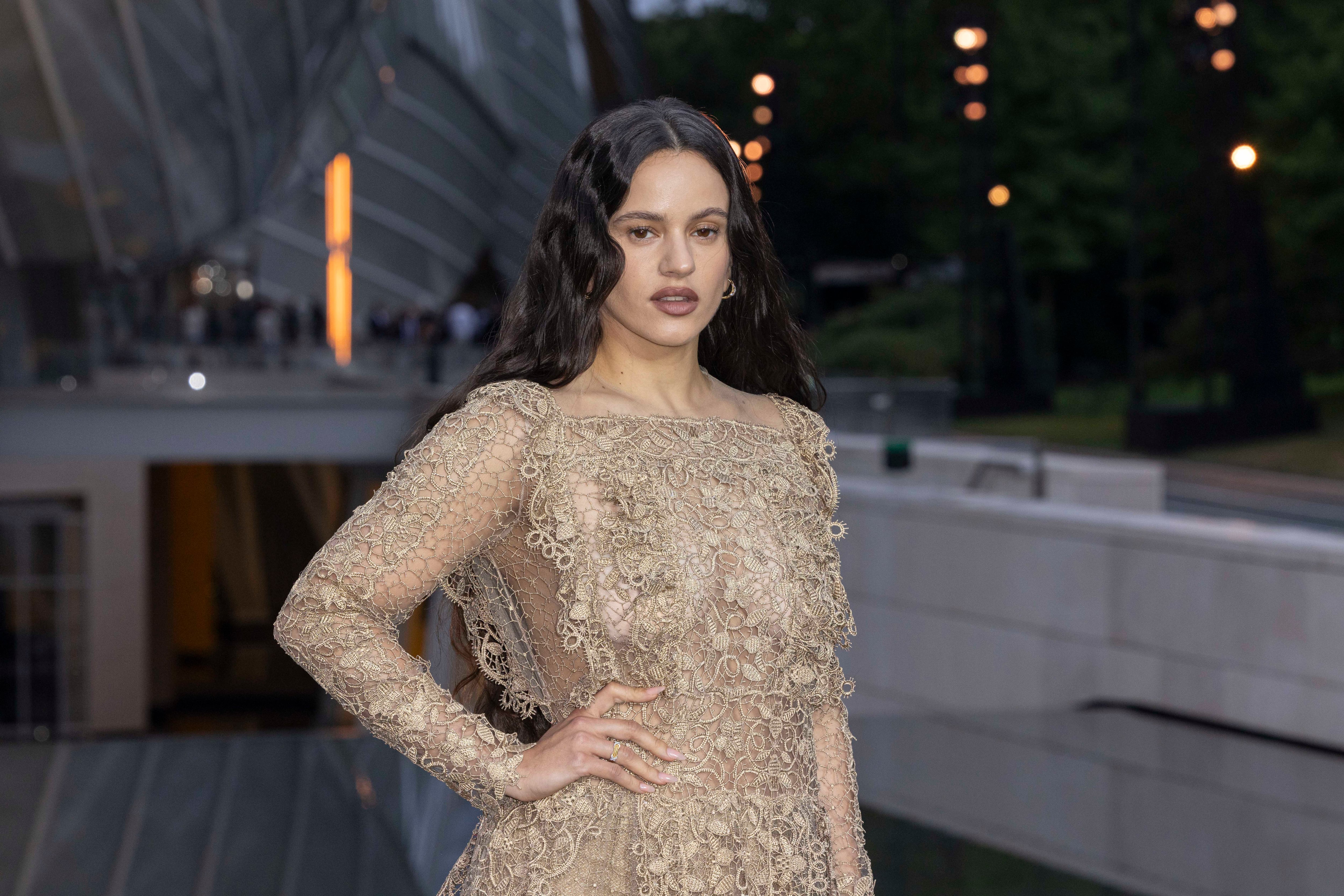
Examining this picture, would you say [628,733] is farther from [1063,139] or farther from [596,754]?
[1063,139]

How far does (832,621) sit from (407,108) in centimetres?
4997

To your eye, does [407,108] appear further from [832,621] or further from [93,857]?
[832,621]

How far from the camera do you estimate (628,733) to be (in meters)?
2.17

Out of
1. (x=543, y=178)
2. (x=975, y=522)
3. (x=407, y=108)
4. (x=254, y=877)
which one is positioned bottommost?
(x=254, y=877)

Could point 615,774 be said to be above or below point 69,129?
below

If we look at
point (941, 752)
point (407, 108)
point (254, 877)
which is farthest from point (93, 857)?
point (407, 108)

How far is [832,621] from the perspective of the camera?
7.82ft

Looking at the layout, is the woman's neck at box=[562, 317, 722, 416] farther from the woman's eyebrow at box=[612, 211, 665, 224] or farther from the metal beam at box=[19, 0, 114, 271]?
the metal beam at box=[19, 0, 114, 271]

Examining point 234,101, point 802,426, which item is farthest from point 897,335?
point 802,426

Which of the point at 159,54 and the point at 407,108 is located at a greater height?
the point at 407,108

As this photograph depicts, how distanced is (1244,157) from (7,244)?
22499mm

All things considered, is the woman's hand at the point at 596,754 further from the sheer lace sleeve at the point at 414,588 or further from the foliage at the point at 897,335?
the foliage at the point at 897,335

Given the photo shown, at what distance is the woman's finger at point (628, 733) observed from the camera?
2.16m

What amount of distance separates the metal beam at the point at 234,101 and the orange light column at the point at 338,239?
44.4 feet
